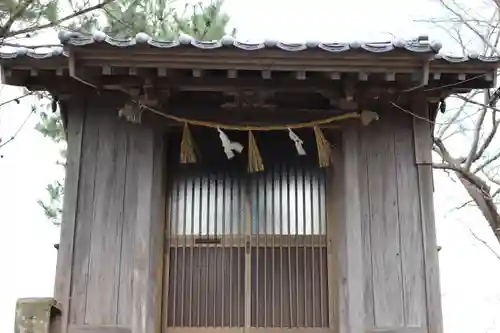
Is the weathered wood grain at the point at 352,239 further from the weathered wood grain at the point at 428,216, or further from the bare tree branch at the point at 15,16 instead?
the bare tree branch at the point at 15,16

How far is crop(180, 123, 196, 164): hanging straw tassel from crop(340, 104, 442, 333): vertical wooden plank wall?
170 cm

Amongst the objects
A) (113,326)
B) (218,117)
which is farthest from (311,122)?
(113,326)

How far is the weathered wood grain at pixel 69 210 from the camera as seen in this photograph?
6.64 metres

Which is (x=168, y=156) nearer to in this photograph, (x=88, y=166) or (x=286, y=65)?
(x=88, y=166)

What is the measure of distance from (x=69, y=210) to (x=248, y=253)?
204cm

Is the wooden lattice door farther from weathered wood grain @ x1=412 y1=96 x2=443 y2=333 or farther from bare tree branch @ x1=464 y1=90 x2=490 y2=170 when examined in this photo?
bare tree branch @ x1=464 y1=90 x2=490 y2=170

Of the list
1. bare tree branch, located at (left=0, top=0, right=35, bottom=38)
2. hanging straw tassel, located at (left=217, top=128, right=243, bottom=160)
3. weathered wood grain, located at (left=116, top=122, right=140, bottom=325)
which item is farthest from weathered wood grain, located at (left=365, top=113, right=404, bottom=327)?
bare tree branch, located at (left=0, top=0, right=35, bottom=38)

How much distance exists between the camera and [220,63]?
627 cm

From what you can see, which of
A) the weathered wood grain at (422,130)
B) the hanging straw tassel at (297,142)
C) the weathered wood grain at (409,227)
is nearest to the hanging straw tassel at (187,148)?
the hanging straw tassel at (297,142)

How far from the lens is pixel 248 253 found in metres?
7.20

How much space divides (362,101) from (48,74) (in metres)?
3.45

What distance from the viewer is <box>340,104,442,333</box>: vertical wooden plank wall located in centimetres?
662

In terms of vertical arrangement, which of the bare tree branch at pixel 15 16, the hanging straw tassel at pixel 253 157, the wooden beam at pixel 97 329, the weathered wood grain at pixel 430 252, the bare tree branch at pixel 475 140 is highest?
the bare tree branch at pixel 15 16

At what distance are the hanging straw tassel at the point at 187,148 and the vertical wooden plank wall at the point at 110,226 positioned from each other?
31cm
